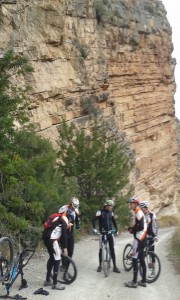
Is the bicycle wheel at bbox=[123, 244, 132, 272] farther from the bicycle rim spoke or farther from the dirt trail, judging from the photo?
the bicycle rim spoke

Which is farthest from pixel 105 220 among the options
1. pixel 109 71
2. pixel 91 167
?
pixel 109 71

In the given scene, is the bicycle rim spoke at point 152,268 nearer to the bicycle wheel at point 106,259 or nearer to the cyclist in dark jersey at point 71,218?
the bicycle wheel at point 106,259

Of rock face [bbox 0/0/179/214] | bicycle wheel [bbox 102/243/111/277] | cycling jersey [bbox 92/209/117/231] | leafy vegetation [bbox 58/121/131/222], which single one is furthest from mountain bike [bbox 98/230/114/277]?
rock face [bbox 0/0/179/214]

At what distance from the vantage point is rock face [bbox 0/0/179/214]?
2073cm

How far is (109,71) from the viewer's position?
30234 mm

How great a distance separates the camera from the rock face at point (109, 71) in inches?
816

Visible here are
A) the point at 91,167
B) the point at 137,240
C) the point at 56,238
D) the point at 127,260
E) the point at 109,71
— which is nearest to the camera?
the point at 56,238

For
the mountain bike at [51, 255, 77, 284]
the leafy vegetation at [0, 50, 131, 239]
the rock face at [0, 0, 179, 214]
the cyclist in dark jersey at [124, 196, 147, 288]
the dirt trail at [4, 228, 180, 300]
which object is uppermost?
the rock face at [0, 0, 179, 214]

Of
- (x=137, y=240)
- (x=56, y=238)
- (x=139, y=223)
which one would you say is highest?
(x=139, y=223)

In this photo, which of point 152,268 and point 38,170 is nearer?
point 152,268

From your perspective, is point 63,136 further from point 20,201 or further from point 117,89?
point 117,89

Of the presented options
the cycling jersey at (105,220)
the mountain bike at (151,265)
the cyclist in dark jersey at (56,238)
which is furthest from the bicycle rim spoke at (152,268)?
the cyclist in dark jersey at (56,238)

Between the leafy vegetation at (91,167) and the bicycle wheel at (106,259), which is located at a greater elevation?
the leafy vegetation at (91,167)

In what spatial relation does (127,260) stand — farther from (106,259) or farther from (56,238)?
(56,238)
